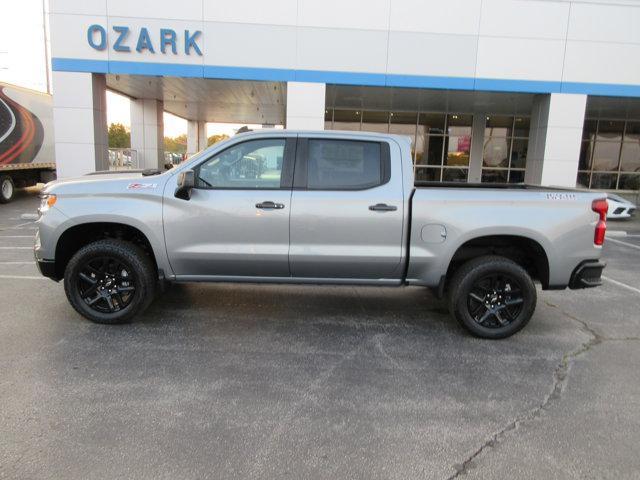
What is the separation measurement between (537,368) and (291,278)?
2.41m

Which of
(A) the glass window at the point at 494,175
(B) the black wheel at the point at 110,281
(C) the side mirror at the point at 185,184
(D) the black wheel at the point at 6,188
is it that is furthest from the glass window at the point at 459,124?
(B) the black wheel at the point at 110,281

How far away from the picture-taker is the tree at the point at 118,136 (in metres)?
66.9

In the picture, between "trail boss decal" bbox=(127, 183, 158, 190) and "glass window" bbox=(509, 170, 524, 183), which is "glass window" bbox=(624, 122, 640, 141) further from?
"trail boss decal" bbox=(127, 183, 158, 190)

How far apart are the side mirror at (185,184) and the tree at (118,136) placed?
6635 cm

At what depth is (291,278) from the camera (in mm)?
5117

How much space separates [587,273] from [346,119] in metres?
17.3

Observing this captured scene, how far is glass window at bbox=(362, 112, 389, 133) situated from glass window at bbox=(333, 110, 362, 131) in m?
0.25

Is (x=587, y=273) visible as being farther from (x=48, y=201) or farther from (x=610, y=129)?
(x=610, y=129)

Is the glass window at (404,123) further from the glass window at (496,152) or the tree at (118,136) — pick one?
the tree at (118,136)

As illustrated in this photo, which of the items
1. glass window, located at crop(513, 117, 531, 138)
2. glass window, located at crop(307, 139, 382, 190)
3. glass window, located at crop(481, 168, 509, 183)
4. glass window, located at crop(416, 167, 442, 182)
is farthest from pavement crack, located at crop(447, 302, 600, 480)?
glass window, located at crop(513, 117, 531, 138)

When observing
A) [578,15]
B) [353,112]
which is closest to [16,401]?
[578,15]

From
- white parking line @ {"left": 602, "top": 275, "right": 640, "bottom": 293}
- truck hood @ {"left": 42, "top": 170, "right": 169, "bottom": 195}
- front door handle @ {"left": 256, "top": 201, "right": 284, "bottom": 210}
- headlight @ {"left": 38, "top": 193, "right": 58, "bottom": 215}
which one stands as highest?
truck hood @ {"left": 42, "top": 170, "right": 169, "bottom": 195}

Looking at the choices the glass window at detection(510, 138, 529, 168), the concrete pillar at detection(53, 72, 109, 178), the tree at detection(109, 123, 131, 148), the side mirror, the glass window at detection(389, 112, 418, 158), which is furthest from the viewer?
the tree at detection(109, 123, 131, 148)

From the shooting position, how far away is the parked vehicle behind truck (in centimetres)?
1591
